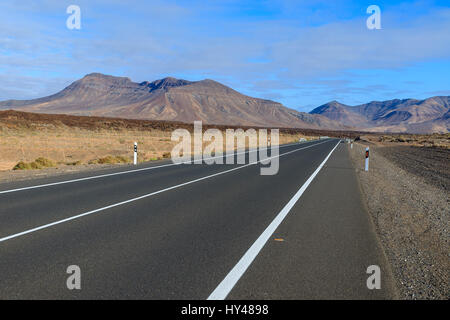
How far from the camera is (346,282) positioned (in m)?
4.70

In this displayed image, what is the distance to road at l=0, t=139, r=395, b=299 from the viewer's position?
4.46m

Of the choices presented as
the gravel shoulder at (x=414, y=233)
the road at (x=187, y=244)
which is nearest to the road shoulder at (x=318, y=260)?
the road at (x=187, y=244)

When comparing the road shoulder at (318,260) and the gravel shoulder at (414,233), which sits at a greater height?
the road shoulder at (318,260)

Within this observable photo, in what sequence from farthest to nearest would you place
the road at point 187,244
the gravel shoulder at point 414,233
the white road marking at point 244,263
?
the gravel shoulder at point 414,233
the road at point 187,244
the white road marking at point 244,263

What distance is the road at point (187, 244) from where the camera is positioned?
446 centimetres

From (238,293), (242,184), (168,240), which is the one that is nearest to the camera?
(238,293)

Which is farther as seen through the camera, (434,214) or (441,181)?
(441,181)

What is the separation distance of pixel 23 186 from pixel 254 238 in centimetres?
849

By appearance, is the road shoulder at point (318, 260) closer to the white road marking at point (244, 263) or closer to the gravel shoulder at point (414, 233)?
the white road marking at point (244, 263)

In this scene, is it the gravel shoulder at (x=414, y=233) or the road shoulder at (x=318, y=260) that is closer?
the road shoulder at (x=318, y=260)

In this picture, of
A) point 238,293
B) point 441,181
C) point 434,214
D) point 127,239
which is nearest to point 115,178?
point 127,239

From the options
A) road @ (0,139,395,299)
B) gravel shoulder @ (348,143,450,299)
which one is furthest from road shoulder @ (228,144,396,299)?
gravel shoulder @ (348,143,450,299)
